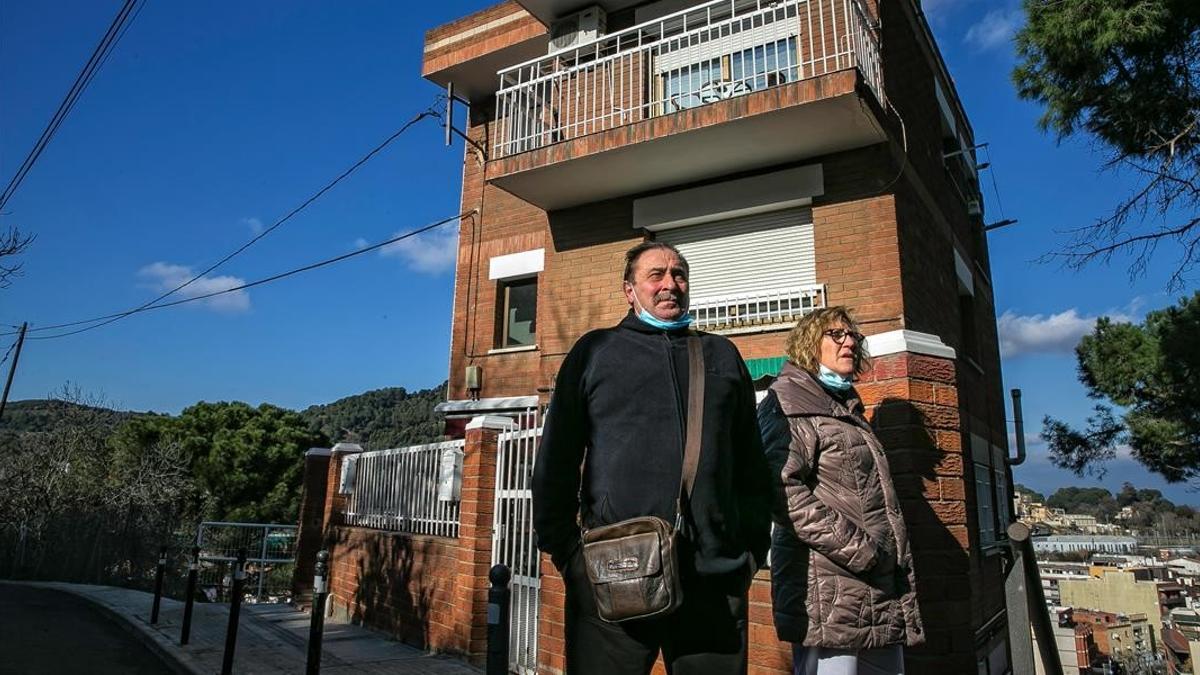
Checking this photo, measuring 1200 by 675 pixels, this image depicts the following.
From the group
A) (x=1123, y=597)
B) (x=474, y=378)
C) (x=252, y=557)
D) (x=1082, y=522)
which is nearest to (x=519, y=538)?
(x=474, y=378)

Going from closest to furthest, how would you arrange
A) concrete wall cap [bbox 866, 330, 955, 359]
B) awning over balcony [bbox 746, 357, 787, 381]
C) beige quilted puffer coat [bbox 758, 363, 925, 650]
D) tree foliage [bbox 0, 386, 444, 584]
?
beige quilted puffer coat [bbox 758, 363, 925, 650] < concrete wall cap [bbox 866, 330, 955, 359] < awning over balcony [bbox 746, 357, 787, 381] < tree foliage [bbox 0, 386, 444, 584]

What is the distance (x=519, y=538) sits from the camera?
581cm

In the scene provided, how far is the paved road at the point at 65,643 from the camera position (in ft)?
19.6

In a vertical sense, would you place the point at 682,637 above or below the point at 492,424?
below

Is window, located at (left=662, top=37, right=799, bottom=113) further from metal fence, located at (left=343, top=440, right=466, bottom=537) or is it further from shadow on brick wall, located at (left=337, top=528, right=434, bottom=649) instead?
shadow on brick wall, located at (left=337, top=528, right=434, bottom=649)

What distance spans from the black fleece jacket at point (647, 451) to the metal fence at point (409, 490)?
478cm

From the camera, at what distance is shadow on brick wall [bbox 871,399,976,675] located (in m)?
3.58

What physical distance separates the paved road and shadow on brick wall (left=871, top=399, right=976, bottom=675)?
623 cm

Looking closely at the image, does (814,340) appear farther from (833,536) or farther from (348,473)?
(348,473)

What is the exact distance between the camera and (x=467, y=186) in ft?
41.2

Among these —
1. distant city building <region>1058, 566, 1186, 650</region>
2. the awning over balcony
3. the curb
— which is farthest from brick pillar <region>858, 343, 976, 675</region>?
distant city building <region>1058, 566, 1186, 650</region>

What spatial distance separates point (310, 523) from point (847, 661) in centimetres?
929

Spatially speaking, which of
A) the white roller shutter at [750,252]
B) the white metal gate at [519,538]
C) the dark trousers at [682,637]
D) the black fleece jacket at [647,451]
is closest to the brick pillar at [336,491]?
the white metal gate at [519,538]

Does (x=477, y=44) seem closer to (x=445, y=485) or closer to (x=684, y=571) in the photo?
(x=445, y=485)
